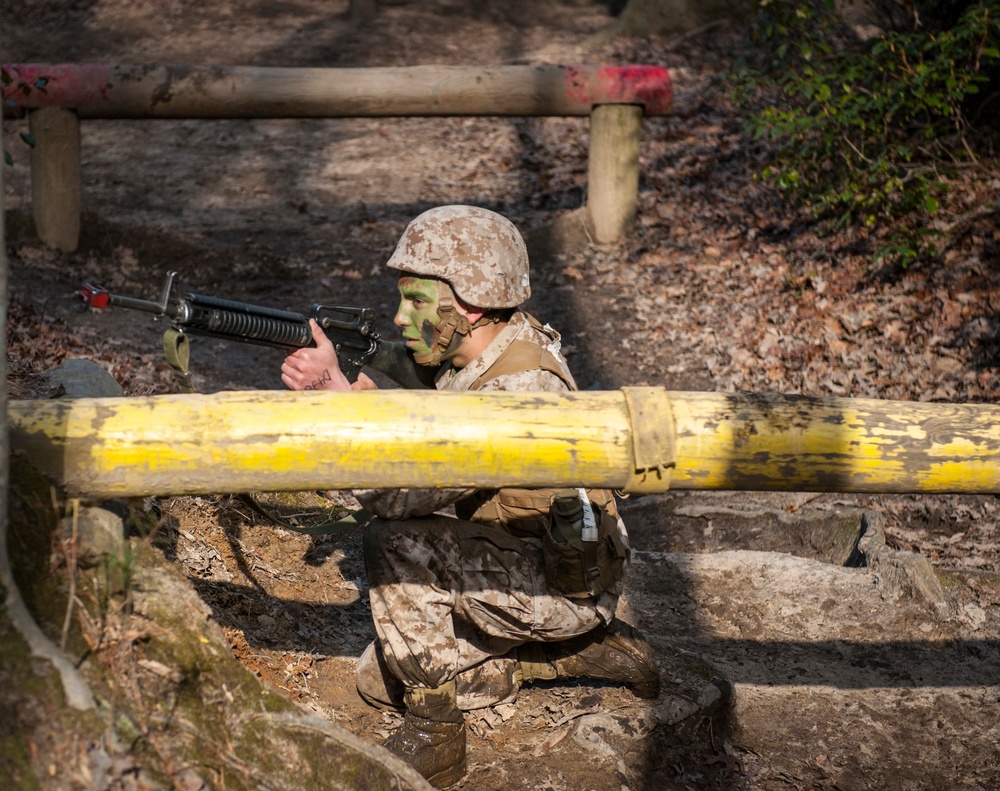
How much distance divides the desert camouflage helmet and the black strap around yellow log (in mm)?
1083

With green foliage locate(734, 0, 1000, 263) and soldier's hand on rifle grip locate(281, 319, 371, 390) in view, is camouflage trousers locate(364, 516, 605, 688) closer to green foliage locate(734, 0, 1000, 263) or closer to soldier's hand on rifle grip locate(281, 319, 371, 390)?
soldier's hand on rifle grip locate(281, 319, 371, 390)

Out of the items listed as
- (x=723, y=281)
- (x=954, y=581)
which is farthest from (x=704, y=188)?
(x=954, y=581)

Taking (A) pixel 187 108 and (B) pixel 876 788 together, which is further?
(A) pixel 187 108

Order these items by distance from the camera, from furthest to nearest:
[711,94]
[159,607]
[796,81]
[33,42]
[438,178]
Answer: [33,42] < [711,94] < [438,178] < [796,81] < [159,607]

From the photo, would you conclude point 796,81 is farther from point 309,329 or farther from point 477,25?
point 477,25

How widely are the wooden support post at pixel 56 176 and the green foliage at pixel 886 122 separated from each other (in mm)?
5739

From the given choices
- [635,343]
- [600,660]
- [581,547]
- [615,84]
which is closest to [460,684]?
[600,660]

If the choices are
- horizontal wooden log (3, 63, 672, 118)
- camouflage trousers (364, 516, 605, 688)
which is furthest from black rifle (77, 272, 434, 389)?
horizontal wooden log (3, 63, 672, 118)

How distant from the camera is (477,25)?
16719 mm

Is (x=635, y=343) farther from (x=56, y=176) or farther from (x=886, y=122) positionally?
(x=56, y=176)

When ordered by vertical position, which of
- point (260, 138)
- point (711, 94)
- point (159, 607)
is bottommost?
point (260, 138)

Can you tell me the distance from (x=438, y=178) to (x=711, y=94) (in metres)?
3.73

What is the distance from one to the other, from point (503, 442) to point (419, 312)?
54.6 inches

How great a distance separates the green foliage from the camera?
7793mm
